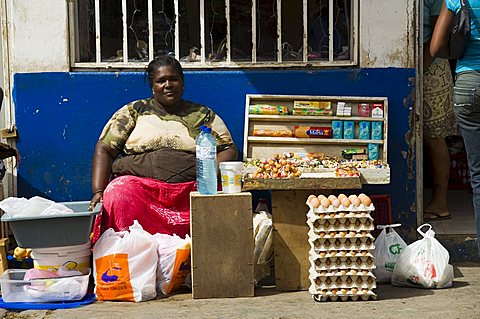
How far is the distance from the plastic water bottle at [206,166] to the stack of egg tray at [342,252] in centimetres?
63

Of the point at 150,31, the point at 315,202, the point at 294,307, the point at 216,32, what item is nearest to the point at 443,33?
the point at 315,202

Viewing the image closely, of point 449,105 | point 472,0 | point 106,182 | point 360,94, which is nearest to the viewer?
point 472,0

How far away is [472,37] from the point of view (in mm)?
4934

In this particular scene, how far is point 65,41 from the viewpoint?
6109mm

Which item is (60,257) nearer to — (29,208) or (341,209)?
(29,208)

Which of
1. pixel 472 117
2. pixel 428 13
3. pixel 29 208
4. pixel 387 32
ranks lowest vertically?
pixel 29 208

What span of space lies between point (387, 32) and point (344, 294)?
2.01m

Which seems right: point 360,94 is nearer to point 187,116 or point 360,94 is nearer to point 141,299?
point 187,116

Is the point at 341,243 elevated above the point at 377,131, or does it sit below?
below

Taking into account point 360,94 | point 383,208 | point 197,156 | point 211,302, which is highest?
point 360,94

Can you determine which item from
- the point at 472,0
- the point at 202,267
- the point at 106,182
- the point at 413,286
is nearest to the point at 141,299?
the point at 202,267

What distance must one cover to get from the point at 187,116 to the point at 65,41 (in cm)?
106

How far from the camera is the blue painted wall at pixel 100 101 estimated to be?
616cm

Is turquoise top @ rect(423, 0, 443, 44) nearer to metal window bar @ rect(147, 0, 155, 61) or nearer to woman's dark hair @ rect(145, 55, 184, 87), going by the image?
woman's dark hair @ rect(145, 55, 184, 87)
